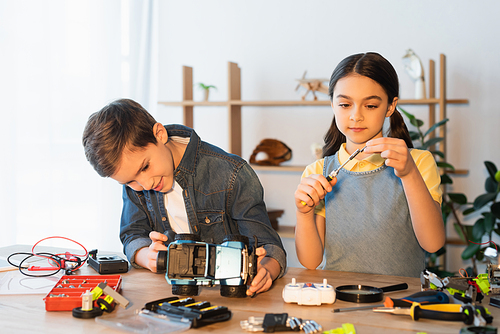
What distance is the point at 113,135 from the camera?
1099 millimetres

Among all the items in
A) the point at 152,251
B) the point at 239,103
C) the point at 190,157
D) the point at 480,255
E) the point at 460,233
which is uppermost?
the point at 239,103

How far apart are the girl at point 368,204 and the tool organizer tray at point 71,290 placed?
0.48m

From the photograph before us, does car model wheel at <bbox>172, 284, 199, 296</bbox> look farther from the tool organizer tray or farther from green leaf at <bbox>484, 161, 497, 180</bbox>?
green leaf at <bbox>484, 161, 497, 180</bbox>

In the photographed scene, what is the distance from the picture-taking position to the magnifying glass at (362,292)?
0.90 metres

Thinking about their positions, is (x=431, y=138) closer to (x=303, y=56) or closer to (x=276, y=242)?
(x=303, y=56)

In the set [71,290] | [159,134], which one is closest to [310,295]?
[71,290]

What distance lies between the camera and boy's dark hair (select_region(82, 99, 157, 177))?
43.1 inches

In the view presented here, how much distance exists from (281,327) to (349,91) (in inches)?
27.9

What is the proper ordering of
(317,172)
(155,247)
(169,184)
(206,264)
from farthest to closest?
1. (317,172)
2. (169,184)
3. (155,247)
4. (206,264)

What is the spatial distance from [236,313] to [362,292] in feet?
0.90

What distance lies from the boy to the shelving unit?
1.65 meters

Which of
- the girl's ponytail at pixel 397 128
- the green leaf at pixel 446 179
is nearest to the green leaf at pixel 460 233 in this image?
the green leaf at pixel 446 179

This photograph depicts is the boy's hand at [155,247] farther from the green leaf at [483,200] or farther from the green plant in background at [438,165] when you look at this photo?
the green leaf at [483,200]

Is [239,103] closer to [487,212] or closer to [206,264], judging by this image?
[487,212]
